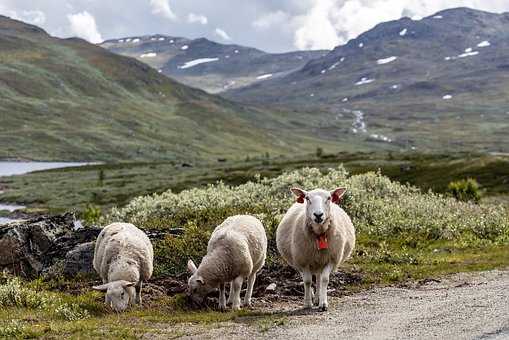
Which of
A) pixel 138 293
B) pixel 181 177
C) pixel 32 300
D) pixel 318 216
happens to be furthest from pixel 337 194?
pixel 181 177

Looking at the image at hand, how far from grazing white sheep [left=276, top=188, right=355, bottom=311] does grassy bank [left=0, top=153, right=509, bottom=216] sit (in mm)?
68092

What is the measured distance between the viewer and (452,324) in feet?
46.0

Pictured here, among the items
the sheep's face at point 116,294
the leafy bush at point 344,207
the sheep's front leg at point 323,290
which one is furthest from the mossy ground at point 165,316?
the leafy bush at point 344,207

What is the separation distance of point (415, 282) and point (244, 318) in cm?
809

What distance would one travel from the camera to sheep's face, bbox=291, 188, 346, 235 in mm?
16438

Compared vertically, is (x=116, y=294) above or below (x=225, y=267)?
below

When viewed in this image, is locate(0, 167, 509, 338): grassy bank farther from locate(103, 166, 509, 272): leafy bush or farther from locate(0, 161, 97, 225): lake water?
locate(0, 161, 97, 225): lake water

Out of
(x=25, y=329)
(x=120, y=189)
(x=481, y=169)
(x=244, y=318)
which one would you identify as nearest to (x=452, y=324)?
(x=244, y=318)

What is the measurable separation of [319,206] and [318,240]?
1.18 metres

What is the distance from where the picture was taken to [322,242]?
1703cm

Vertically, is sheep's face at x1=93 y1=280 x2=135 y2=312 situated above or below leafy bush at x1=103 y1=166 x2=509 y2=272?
below

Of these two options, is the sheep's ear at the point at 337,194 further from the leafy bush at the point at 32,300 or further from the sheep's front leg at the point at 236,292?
the leafy bush at the point at 32,300

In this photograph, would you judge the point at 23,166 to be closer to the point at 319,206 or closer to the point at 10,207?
the point at 10,207

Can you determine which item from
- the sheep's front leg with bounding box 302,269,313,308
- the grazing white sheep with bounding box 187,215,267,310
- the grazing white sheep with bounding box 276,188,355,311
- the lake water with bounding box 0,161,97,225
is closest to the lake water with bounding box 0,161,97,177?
the lake water with bounding box 0,161,97,225
